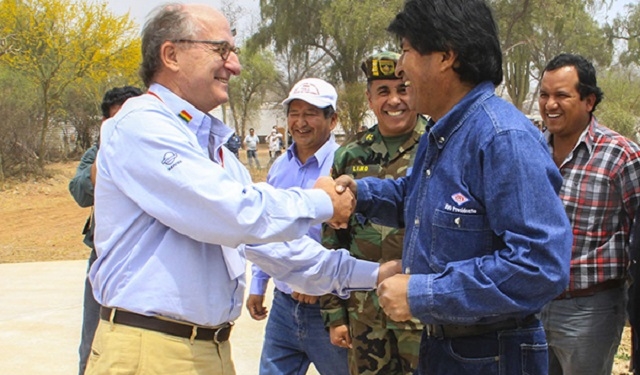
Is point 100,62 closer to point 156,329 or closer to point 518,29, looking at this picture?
point 518,29

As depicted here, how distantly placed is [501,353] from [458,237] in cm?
39

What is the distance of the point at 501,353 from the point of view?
2.05 m

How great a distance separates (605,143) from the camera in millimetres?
3742

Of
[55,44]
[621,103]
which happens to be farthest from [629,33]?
[55,44]

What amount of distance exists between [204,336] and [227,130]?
78cm

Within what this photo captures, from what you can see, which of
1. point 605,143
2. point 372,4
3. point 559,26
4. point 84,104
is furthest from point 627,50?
point 605,143

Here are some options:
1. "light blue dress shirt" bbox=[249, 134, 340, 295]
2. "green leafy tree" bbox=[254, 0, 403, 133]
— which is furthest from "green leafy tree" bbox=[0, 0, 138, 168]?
"light blue dress shirt" bbox=[249, 134, 340, 295]

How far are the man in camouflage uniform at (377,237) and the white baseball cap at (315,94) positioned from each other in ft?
1.46

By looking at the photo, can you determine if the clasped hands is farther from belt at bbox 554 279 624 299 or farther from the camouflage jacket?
belt at bbox 554 279 624 299

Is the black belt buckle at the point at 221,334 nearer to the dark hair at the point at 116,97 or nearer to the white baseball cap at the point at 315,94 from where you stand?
the white baseball cap at the point at 315,94

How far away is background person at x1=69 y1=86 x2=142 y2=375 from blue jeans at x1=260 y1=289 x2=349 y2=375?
1256 mm

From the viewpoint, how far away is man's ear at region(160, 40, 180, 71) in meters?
2.48

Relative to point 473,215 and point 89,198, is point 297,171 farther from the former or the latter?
point 473,215

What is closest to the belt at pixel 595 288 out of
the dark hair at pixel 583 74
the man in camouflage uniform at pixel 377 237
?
the dark hair at pixel 583 74
